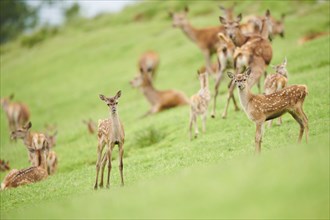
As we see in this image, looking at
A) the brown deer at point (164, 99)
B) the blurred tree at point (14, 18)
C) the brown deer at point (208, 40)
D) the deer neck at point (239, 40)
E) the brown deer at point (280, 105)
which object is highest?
the blurred tree at point (14, 18)

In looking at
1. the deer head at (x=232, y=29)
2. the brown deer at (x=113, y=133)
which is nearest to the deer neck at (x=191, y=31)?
the deer head at (x=232, y=29)

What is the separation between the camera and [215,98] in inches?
639

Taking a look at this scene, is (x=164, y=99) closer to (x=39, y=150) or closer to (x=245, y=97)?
(x=39, y=150)

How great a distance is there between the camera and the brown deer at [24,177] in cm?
1355

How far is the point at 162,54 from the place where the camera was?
31203 millimetres

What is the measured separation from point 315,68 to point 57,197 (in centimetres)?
1069

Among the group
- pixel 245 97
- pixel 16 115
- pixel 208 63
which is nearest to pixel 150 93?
pixel 208 63

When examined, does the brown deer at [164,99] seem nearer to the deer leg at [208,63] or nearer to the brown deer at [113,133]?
the deer leg at [208,63]

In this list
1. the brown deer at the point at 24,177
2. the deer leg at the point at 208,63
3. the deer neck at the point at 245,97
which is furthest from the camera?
the deer leg at the point at 208,63

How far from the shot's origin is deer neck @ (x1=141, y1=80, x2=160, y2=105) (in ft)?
69.4

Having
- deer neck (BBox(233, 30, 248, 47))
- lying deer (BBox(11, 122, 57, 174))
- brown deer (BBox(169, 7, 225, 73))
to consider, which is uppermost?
brown deer (BBox(169, 7, 225, 73))

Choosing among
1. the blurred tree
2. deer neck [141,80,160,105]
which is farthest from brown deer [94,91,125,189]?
the blurred tree

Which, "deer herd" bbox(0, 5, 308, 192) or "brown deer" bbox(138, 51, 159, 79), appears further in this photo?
"brown deer" bbox(138, 51, 159, 79)

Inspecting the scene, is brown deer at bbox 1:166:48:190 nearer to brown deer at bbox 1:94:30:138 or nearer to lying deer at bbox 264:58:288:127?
lying deer at bbox 264:58:288:127
